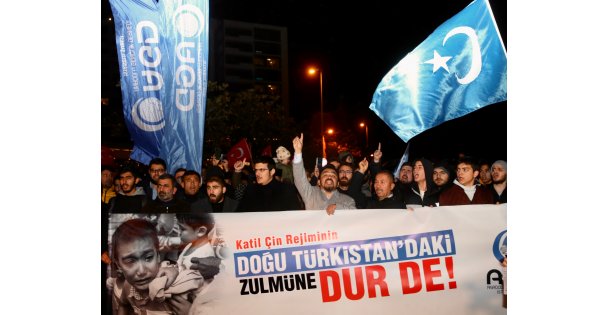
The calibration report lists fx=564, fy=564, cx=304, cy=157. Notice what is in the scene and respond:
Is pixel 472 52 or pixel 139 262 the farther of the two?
pixel 472 52

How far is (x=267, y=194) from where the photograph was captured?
19.6 feet

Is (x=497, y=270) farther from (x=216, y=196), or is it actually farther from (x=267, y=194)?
(x=216, y=196)

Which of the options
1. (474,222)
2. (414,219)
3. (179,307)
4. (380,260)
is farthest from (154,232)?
(474,222)

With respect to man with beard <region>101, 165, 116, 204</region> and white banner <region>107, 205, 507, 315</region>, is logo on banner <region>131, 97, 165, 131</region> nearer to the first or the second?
man with beard <region>101, 165, 116, 204</region>

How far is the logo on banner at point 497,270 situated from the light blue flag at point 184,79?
13.9 ft

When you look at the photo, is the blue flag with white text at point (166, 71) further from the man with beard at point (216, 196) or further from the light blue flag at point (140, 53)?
the man with beard at point (216, 196)

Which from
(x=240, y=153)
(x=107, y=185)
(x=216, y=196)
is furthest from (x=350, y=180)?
(x=240, y=153)

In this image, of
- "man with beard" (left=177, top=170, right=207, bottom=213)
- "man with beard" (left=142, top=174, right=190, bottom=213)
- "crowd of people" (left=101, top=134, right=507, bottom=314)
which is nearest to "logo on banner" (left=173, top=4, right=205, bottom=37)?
"crowd of people" (left=101, top=134, right=507, bottom=314)

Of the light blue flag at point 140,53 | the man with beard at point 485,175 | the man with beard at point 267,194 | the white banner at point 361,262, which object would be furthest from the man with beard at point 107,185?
the man with beard at point 485,175

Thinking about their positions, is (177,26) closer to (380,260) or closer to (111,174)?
(111,174)

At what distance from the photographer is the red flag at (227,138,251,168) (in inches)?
488

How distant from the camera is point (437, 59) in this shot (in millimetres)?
7285

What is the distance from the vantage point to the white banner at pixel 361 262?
498 cm

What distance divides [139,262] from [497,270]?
10.9ft
